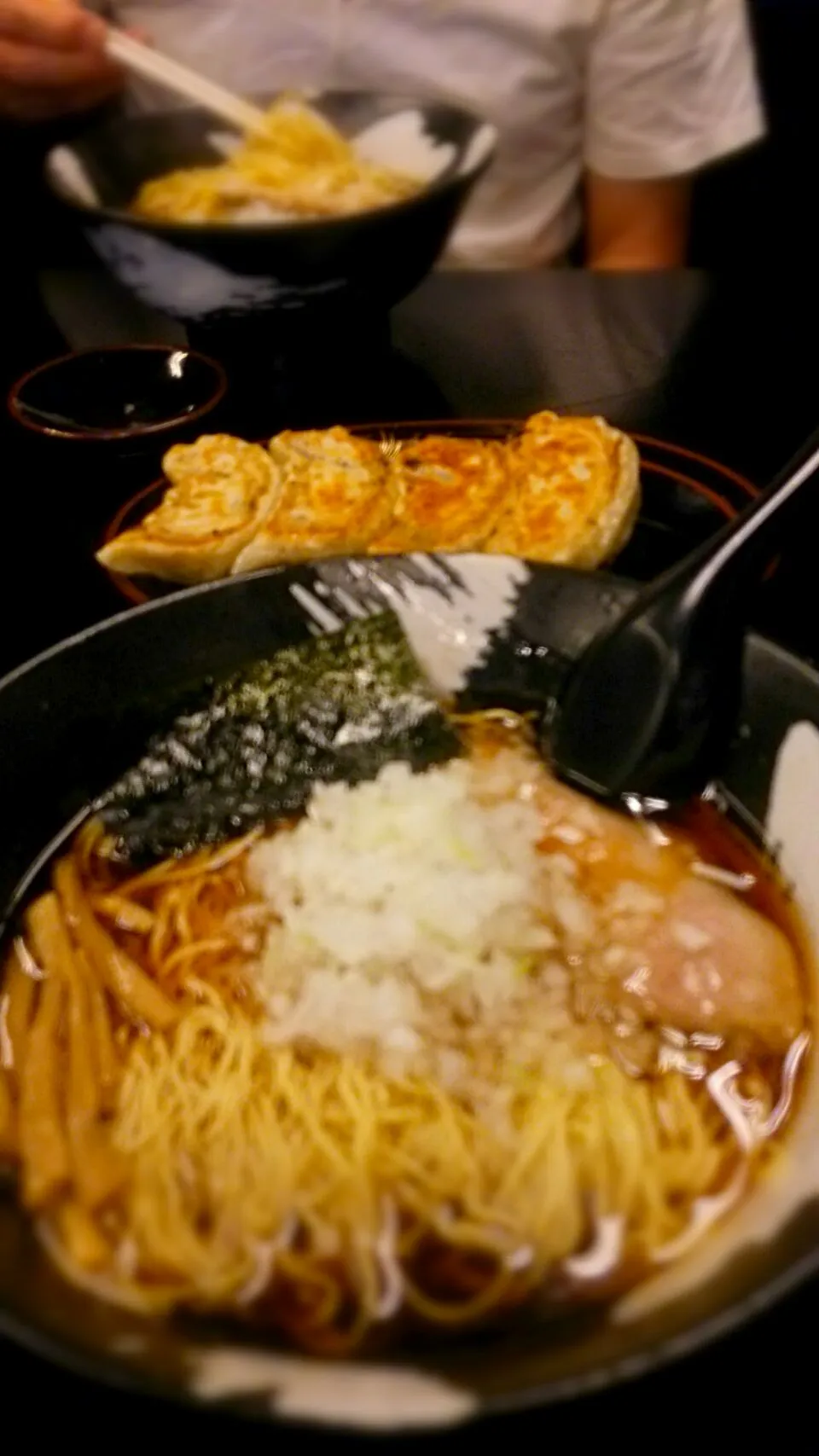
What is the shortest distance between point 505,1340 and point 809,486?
843mm

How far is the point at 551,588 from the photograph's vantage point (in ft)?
4.09

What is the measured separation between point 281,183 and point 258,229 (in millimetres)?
408

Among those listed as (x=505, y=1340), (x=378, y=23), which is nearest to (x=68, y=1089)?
(x=505, y=1340)

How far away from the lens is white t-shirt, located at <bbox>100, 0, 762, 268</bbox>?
2.45 meters

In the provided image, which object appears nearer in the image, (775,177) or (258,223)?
(258,223)

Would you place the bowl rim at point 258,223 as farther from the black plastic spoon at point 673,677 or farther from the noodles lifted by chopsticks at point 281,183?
the black plastic spoon at point 673,677

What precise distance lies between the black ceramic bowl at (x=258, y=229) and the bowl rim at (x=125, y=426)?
0.10 metres

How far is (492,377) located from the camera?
79.7 inches

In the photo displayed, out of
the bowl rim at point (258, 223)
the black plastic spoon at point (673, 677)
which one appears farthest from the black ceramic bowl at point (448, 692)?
the bowl rim at point (258, 223)

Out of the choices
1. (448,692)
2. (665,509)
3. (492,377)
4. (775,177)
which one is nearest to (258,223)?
(492,377)

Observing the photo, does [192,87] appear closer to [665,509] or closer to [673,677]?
[665,509]

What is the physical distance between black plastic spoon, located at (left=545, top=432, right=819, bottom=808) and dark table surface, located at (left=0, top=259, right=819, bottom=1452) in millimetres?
67

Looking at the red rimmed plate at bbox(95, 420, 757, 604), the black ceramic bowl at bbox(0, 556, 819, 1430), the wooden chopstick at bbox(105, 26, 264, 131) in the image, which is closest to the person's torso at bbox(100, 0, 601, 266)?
the wooden chopstick at bbox(105, 26, 264, 131)

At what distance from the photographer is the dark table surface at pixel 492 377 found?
1.48m
